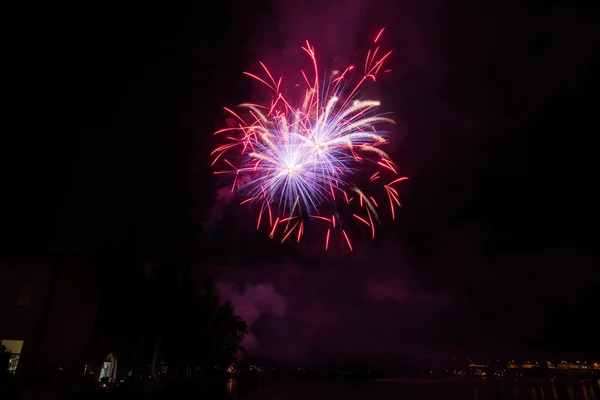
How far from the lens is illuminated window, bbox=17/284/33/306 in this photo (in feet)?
80.0

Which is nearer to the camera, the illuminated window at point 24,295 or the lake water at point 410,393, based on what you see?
the illuminated window at point 24,295

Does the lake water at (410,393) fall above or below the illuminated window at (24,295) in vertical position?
below

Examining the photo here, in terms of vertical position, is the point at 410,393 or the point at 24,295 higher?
the point at 24,295

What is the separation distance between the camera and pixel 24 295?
24469mm

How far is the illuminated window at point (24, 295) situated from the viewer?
24.4m

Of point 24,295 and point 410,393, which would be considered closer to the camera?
point 24,295

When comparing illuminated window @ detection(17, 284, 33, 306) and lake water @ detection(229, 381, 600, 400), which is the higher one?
illuminated window @ detection(17, 284, 33, 306)

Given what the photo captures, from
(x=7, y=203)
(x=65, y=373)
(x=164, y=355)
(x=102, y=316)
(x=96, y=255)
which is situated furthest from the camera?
(x=164, y=355)

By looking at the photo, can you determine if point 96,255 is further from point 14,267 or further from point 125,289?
point 125,289

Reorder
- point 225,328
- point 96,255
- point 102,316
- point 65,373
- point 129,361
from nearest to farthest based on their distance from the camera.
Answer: point 65,373 < point 96,255 < point 102,316 < point 129,361 < point 225,328

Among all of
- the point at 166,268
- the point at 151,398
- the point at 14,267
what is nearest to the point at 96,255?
the point at 14,267

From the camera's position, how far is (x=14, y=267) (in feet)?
80.8

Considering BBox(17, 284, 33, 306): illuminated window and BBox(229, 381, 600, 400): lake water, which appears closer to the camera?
BBox(17, 284, 33, 306): illuminated window

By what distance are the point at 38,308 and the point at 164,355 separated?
25.6 meters
